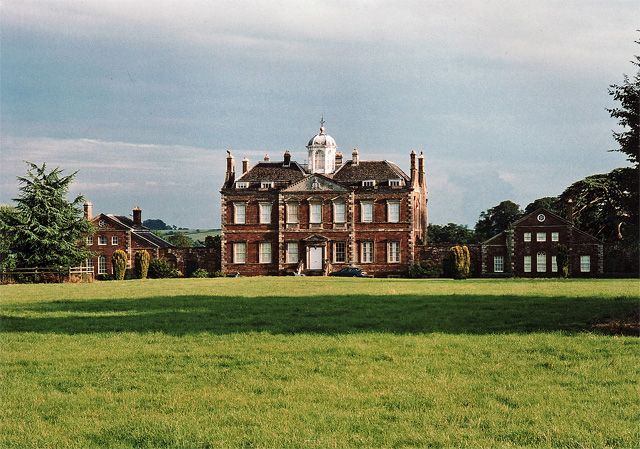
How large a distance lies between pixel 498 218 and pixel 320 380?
92240 mm

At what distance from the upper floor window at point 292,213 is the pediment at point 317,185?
1.44m

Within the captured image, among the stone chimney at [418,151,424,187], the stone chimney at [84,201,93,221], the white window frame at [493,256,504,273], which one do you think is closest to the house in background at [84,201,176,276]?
the stone chimney at [84,201,93,221]

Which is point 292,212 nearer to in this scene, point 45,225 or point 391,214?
point 391,214

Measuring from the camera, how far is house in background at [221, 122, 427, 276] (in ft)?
222

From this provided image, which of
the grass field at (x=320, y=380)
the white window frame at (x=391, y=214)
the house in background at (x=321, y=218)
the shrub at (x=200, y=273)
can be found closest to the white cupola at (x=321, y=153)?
the house in background at (x=321, y=218)

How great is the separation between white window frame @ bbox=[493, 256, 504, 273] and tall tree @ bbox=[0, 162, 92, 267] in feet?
111

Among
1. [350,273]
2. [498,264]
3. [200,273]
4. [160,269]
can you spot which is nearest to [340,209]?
[350,273]

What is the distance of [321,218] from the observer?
6875 cm

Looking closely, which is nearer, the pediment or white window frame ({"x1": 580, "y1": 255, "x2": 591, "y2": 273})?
white window frame ({"x1": 580, "y1": 255, "x2": 591, "y2": 273})

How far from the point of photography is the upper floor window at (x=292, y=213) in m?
68.9

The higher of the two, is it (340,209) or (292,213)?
(340,209)

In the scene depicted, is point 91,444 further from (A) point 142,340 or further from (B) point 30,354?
(A) point 142,340

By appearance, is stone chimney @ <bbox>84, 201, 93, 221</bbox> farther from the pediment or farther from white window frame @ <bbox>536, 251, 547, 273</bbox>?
white window frame @ <bbox>536, 251, 547, 273</bbox>

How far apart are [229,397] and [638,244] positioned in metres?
12.7
